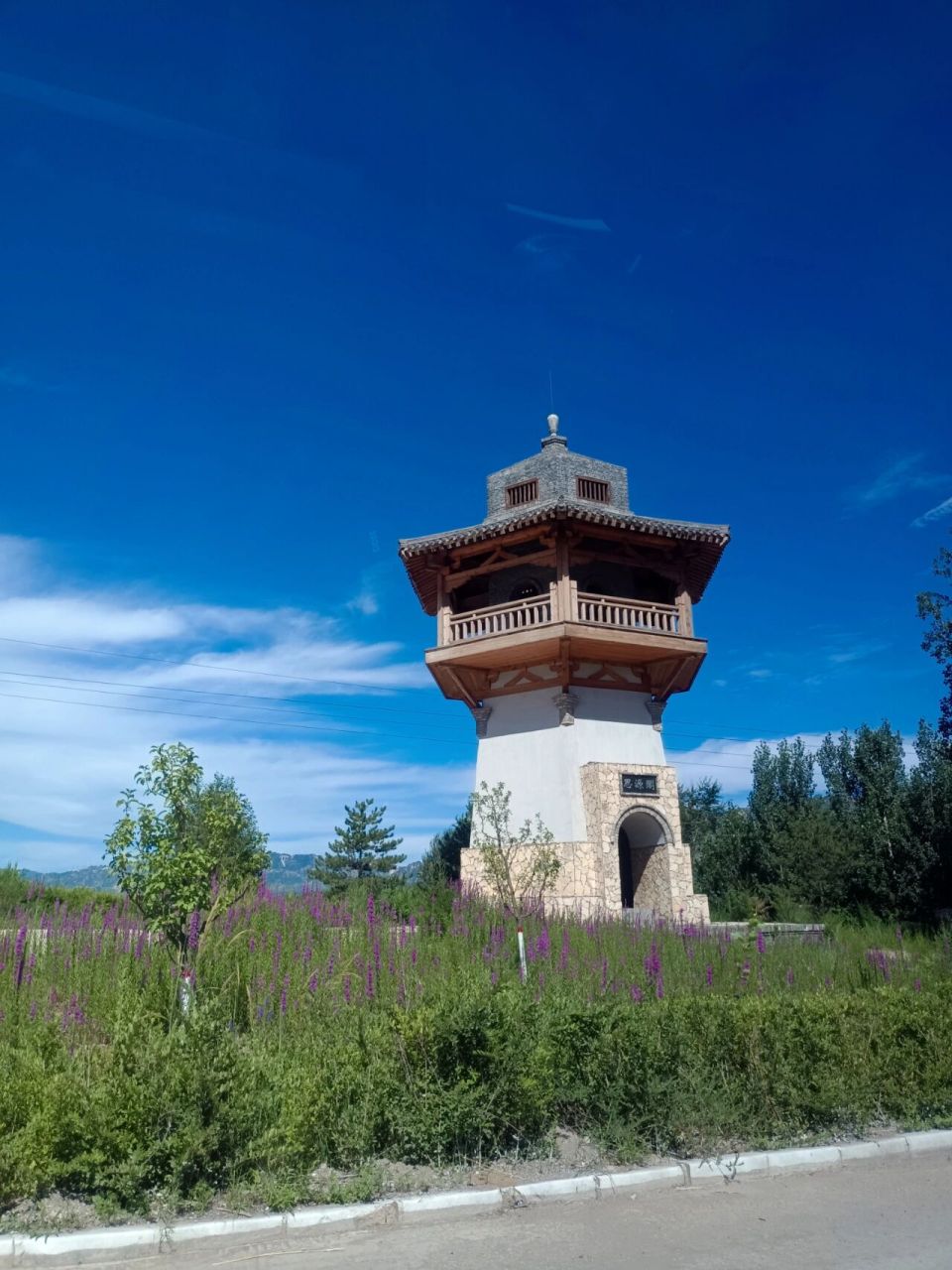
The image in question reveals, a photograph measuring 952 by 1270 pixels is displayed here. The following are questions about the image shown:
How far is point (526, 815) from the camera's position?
18562mm

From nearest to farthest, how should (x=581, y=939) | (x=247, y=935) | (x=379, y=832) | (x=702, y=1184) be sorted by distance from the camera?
(x=702, y=1184) → (x=247, y=935) → (x=581, y=939) → (x=379, y=832)

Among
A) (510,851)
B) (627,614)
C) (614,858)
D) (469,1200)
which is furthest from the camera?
(627,614)

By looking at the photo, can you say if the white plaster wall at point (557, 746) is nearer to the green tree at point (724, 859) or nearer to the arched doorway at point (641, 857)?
the arched doorway at point (641, 857)

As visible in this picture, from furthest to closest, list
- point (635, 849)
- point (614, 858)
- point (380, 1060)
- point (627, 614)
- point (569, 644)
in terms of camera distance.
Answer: point (635, 849) → point (627, 614) → point (569, 644) → point (614, 858) → point (380, 1060)

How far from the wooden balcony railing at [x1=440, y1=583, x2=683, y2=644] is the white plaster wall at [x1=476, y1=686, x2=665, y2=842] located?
1670mm

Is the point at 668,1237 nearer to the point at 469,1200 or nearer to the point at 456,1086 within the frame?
the point at 469,1200

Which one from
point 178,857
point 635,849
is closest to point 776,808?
point 635,849

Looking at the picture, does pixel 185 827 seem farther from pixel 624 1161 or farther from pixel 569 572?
pixel 569 572

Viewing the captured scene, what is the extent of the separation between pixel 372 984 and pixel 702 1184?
3.47 meters

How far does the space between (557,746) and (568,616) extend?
9.35ft

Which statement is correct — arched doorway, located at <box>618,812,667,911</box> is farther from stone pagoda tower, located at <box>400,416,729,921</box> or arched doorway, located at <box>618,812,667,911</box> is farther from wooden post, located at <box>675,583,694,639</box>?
wooden post, located at <box>675,583,694,639</box>

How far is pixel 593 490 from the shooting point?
69.5 feet

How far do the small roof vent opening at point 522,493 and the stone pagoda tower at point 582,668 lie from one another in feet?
3.36

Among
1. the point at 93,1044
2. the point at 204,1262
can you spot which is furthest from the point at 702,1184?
the point at 93,1044
